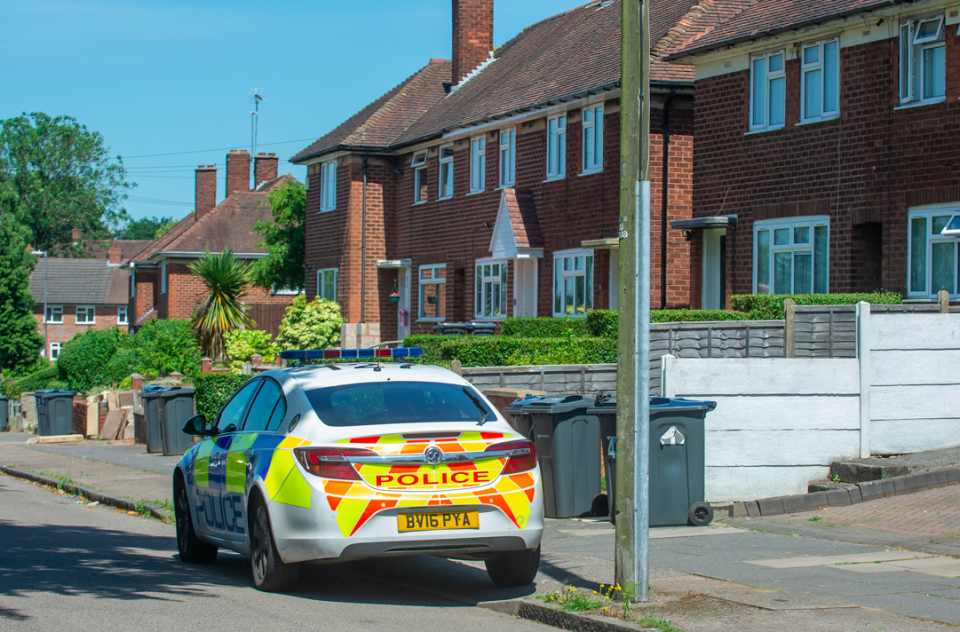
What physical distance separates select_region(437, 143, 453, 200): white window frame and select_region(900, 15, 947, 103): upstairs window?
578 inches

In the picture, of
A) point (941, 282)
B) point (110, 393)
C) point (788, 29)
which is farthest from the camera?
point (110, 393)

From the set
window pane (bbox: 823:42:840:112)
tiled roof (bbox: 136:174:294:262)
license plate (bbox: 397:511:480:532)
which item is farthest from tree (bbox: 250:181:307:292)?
license plate (bbox: 397:511:480:532)

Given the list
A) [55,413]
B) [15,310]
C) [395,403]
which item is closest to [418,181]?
[55,413]

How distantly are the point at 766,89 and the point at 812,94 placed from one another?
108 centimetres

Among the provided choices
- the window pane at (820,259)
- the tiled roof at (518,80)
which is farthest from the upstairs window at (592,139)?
the window pane at (820,259)

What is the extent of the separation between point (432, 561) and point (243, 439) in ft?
6.80

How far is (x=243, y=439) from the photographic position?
8.22 meters

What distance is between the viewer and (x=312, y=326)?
3303cm

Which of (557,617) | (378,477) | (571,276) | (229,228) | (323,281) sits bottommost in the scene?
(557,617)

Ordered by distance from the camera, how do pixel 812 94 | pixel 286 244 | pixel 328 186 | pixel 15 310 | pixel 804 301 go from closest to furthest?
1. pixel 804 301
2. pixel 812 94
3. pixel 328 186
4. pixel 286 244
5. pixel 15 310

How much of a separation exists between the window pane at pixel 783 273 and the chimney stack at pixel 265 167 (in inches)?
1688

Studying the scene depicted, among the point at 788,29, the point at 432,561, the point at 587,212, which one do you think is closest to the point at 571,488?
the point at 432,561

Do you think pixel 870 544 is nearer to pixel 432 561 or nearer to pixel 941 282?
pixel 432 561

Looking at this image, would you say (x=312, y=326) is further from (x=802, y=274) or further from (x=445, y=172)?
(x=802, y=274)
